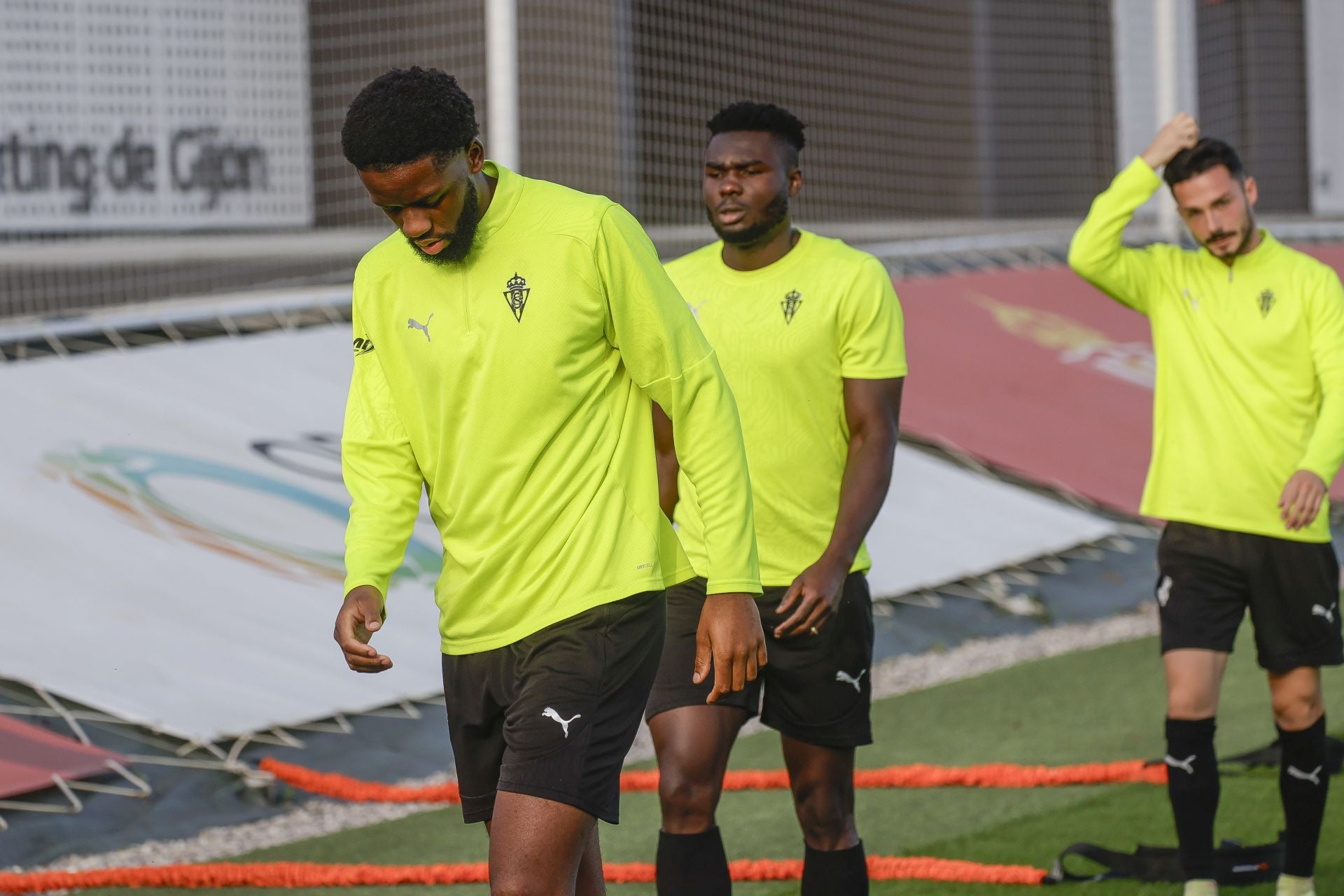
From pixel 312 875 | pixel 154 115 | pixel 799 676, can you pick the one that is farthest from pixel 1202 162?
pixel 154 115

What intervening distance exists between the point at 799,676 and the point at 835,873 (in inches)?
16.2

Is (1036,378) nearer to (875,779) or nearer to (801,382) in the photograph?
(875,779)

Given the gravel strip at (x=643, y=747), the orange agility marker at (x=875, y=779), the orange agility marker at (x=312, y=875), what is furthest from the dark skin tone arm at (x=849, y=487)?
the gravel strip at (x=643, y=747)

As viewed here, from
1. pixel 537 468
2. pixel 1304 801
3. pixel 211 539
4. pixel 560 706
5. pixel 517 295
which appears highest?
pixel 517 295

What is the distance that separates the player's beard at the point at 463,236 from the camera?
2.70 metres

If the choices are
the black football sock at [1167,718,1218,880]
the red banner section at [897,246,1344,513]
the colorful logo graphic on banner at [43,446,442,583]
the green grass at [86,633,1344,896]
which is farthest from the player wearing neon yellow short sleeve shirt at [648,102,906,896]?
the red banner section at [897,246,1344,513]

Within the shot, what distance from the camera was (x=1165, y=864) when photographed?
432 centimetres

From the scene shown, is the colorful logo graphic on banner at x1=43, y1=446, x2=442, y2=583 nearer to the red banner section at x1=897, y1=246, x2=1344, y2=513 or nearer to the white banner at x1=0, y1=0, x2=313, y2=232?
the red banner section at x1=897, y1=246, x2=1344, y2=513

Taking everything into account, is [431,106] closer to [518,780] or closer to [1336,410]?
[518,780]

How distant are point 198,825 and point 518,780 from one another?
3004 mm

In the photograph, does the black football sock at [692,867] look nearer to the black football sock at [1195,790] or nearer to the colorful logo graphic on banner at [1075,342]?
the black football sock at [1195,790]

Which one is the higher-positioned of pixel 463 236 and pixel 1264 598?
pixel 463 236

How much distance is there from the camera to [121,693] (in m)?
5.74

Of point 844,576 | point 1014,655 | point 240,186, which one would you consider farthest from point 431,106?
point 240,186
